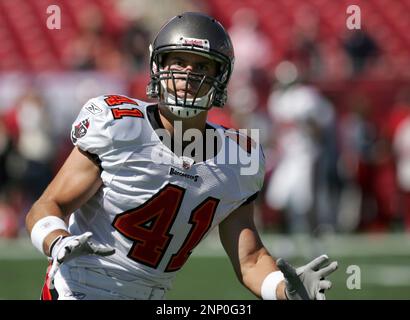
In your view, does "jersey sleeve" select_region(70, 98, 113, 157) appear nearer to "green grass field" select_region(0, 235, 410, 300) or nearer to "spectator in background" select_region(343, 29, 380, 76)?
"green grass field" select_region(0, 235, 410, 300)

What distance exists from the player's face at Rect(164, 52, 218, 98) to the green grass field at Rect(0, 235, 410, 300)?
3.47 metres

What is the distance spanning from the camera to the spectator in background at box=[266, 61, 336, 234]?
9.41 m

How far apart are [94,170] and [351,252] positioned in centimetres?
672

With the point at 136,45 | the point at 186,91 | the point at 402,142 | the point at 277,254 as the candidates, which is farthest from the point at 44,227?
the point at 136,45

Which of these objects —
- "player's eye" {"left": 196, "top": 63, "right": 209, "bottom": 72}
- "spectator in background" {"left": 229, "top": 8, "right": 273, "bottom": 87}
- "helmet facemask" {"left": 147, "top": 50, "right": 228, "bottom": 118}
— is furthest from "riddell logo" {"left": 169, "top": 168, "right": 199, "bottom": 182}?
"spectator in background" {"left": 229, "top": 8, "right": 273, "bottom": 87}

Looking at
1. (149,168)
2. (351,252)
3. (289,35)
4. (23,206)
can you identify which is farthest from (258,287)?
(289,35)

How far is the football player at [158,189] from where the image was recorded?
3820 millimetres

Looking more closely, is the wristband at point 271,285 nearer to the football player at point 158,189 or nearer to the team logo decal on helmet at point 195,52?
the football player at point 158,189

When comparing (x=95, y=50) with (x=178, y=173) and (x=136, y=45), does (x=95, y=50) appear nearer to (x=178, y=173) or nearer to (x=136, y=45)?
(x=136, y=45)

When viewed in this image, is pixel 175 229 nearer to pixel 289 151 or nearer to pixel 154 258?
pixel 154 258

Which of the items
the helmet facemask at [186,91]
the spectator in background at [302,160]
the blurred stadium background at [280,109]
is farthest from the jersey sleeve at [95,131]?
the spectator in background at [302,160]

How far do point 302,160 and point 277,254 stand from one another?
96cm

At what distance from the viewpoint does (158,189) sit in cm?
388

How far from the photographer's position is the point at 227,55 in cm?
409
